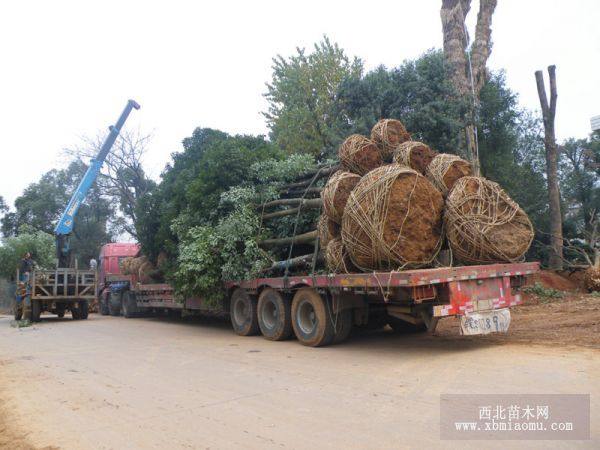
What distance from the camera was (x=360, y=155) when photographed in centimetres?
977

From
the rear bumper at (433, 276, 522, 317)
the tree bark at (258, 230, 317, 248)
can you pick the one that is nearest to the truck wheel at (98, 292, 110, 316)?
the tree bark at (258, 230, 317, 248)

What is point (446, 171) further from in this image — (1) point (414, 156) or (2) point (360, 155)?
(2) point (360, 155)

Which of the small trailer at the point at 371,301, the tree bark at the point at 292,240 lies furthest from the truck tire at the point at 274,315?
the tree bark at the point at 292,240

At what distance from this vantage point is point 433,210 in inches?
329

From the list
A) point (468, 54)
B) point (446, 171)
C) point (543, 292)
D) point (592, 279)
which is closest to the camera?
point (446, 171)

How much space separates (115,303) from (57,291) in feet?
7.59

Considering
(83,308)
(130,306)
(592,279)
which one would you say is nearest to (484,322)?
(592,279)

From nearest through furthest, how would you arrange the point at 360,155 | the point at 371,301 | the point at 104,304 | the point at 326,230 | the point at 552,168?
the point at 371,301 → the point at 326,230 → the point at 360,155 → the point at 552,168 → the point at 104,304

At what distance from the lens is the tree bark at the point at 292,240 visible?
10678 mm

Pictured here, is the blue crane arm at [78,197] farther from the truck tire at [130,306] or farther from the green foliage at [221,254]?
the green foliage at [221,254]

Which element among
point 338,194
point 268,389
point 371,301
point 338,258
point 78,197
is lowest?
point 268,389

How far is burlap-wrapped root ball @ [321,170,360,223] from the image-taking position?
8.94 m

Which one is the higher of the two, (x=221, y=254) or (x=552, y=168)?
(x=552, y=168)

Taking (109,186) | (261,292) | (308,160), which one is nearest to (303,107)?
(308,160)
